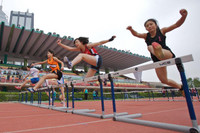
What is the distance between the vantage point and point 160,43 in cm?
238

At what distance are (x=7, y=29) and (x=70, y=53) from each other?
36.6 ft

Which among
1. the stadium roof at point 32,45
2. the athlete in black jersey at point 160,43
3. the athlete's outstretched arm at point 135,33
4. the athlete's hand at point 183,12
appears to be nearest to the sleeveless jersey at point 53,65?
the athlete's outstretched arm at point 135,33

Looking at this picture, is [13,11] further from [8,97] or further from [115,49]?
[8,97]

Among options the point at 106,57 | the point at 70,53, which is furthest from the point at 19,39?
the point at 106,57

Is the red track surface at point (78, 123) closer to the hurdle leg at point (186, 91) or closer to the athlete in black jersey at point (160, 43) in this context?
the hurdle leg at point (186, 91)

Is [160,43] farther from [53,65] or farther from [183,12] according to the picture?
[53,65]

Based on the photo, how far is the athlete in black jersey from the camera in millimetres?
2162

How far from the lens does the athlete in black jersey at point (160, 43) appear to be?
7.09 feet

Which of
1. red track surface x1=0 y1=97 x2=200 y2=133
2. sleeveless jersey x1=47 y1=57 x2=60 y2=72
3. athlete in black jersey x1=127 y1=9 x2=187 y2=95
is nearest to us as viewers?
red track surface x1=0 y1=97 x2=200 y2=133

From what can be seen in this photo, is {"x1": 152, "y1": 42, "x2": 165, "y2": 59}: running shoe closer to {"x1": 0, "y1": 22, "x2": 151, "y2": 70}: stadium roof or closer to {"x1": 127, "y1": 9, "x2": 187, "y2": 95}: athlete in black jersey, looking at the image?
{"x1": 127, "y1": 9, "x2": 187, "y2": 95}: athlete in black jersey

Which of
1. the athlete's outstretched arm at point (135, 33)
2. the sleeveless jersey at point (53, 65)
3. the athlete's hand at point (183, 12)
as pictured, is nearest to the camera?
the athlete's hand at point (183, 12)

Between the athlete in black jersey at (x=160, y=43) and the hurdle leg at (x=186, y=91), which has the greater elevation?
the athlete in black jersey at (x=160, y=43)

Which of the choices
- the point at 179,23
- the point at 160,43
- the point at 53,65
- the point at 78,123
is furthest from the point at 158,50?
the point at 53,65

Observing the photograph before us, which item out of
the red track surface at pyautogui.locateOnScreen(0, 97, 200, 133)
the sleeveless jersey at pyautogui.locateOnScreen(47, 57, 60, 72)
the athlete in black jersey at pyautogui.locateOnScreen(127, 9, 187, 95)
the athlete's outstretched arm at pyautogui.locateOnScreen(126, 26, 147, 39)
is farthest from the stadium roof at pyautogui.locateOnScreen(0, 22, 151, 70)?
the athlete in black jersey at pyautogui.locateOnScreen(127, 9, 187, 95)
